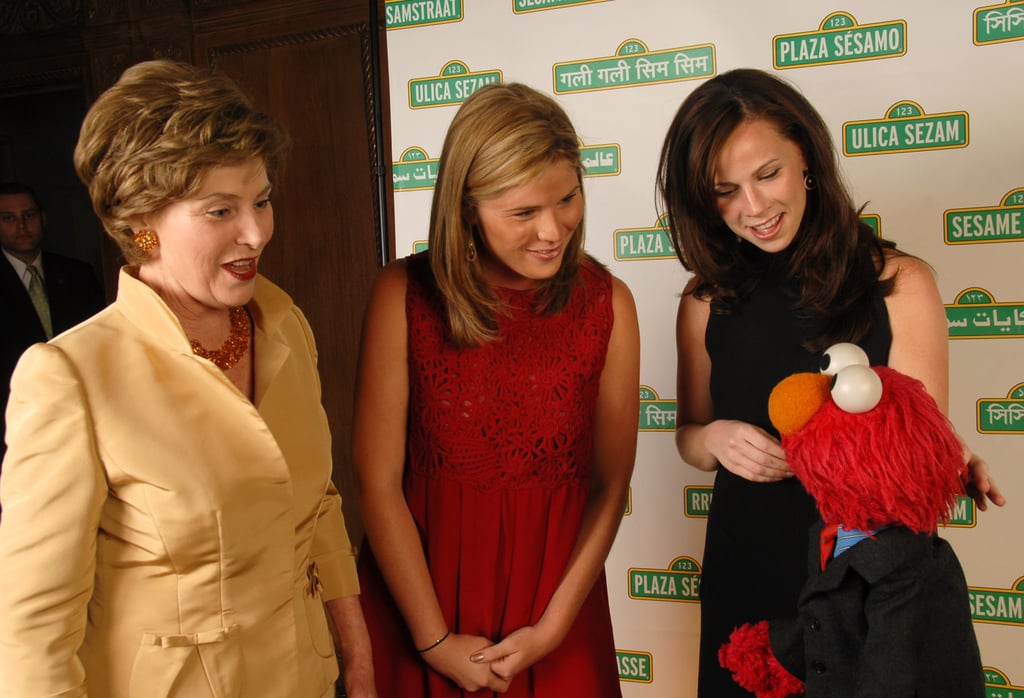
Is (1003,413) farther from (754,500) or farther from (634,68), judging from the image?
(634,68)

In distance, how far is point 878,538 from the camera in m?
1.03

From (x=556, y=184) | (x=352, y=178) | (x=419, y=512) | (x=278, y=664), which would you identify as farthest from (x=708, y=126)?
(x=352, y=178)

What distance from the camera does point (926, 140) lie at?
2.18 m

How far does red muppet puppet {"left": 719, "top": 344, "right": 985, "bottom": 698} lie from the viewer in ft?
3.29

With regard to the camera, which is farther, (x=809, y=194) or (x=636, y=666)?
(x=636, y=666)

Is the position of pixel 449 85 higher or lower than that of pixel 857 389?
higher

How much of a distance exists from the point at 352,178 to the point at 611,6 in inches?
67.4

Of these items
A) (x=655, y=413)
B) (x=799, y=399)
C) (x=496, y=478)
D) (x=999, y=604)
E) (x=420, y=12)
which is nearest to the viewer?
(x=799, y=399)

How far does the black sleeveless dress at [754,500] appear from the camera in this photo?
4.77ft

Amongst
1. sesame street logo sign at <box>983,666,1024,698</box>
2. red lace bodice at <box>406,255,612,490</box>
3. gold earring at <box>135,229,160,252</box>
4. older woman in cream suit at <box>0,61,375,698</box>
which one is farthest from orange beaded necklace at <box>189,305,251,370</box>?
sesame street logo sign at <box>983,666,1024,698</box>

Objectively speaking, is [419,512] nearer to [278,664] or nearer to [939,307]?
[278,664]

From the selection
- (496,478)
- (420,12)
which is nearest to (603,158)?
(420,12)

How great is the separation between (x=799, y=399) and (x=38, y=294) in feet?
11.7

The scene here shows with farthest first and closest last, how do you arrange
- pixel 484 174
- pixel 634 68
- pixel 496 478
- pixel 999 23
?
pixel 634 68
pixel 999 23
pixel 496 478
pixel 484 174
